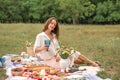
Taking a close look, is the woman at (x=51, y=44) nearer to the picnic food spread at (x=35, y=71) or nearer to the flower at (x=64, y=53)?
the picnic food spread at (x=35, y=71)

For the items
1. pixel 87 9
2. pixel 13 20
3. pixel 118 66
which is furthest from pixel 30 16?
pixel 118 66

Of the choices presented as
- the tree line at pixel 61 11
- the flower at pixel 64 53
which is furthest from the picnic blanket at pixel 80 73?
the tree line at pixel 61 11

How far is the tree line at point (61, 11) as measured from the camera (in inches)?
1876

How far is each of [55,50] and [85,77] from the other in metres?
1.65

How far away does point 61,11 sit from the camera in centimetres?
5162

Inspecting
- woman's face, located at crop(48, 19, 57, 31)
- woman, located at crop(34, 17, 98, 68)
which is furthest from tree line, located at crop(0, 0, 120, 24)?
woman's face, located at crop(48, 19, 57, 31)

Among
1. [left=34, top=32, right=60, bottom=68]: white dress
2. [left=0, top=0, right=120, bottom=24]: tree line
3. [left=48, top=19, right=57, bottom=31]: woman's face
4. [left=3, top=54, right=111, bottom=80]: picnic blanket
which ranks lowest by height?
[left=0, top=0, right=120, bottom=24]: tree line

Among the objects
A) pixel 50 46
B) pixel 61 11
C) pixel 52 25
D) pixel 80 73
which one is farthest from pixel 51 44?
pixel 61 11

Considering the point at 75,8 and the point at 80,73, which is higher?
the point at 80,73

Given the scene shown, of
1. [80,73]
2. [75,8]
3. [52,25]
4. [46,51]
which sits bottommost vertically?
[75,8]

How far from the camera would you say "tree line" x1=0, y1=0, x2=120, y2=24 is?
47.7 m

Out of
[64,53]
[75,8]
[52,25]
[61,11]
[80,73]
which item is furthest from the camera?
[61,11]

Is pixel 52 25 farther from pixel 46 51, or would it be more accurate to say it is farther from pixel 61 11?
pixel 61 11

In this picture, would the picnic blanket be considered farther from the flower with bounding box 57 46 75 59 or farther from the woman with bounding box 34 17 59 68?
the flower with bounding box 57 46 75 59
